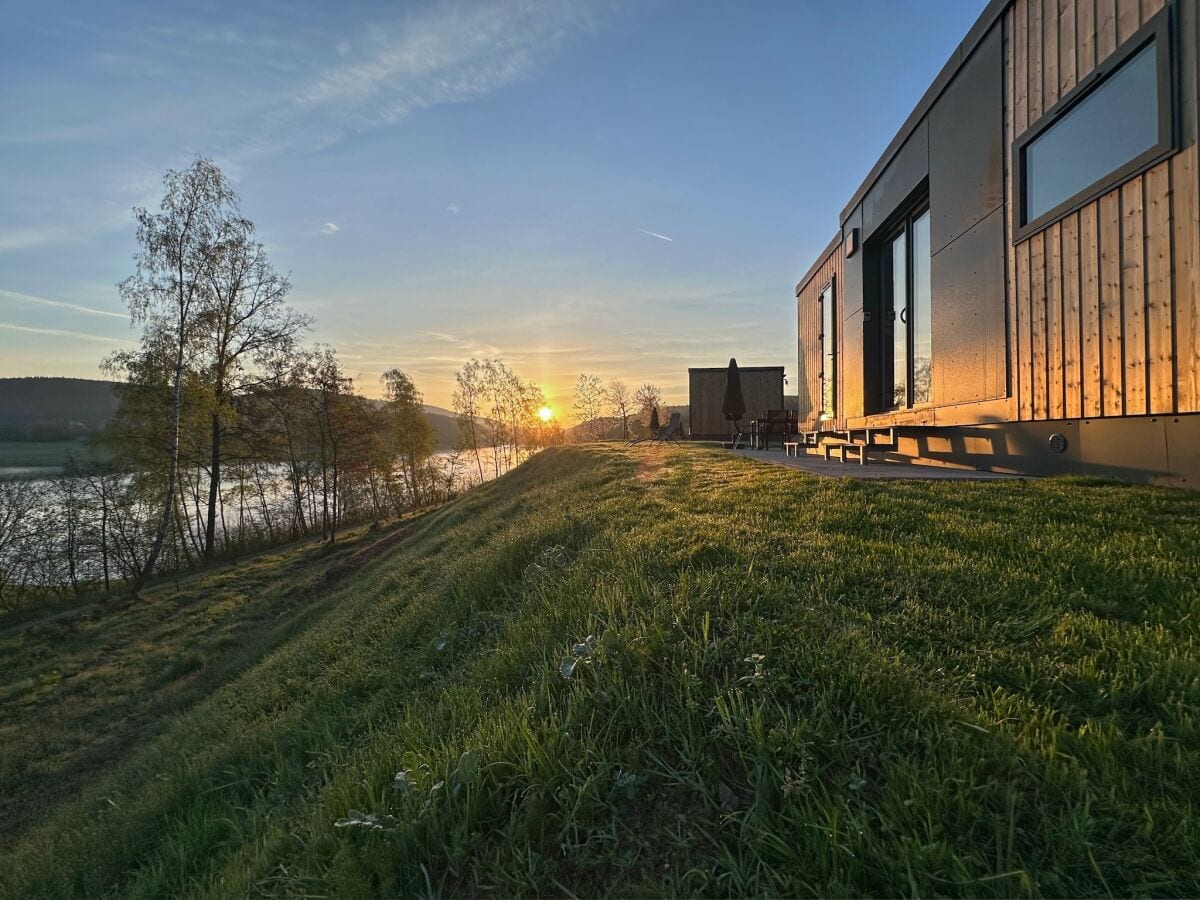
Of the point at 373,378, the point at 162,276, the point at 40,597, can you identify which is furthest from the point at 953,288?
the point at 373,378

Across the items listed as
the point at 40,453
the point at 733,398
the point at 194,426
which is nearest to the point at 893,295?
the point at 733,398

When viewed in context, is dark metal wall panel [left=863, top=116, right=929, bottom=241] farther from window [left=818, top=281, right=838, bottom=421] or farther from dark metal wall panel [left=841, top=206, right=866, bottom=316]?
window [left=818, top=281, right=838, bottom=421]

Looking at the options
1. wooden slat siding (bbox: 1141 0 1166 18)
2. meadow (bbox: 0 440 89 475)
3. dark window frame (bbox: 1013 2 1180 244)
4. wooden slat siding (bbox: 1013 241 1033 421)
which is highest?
wooden slat siding (bbox: 1141 0 1166 18)

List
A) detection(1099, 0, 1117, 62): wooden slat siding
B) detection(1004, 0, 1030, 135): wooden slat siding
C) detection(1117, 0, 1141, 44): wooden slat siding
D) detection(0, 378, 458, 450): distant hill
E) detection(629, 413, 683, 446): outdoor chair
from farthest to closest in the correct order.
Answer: detection(0, 378, 458, 450): distant hill, detection(629, 413, 683, 446): outdoor chair, detection(1004, 0, 1030, 135): wooden slat siding, detection(1099, 0, 1117, 62): wooden slat siding, detection(1117, 0, 1141, 44): wooden slat siding

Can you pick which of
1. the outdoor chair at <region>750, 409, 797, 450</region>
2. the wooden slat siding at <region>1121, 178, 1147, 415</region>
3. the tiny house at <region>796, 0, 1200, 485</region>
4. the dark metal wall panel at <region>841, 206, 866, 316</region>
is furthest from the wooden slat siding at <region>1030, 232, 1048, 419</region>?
the outdoor chair at <region>750, 409, 797, 450</region>

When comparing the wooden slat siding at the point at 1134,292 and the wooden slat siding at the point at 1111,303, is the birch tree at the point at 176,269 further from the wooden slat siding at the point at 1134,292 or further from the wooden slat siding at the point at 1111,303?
the wooden slat siding at the point at 1134,292

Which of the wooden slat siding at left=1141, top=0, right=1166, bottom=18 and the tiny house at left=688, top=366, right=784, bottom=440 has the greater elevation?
the wooden slat siding at left=1141, top=0, right=1166, bottom=18

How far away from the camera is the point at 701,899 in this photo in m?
1.21

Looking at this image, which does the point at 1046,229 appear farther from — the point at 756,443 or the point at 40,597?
the point at 40,597

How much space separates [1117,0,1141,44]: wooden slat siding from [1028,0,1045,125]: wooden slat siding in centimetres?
90

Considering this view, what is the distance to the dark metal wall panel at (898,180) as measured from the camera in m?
7.35

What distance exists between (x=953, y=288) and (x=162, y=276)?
20041mm

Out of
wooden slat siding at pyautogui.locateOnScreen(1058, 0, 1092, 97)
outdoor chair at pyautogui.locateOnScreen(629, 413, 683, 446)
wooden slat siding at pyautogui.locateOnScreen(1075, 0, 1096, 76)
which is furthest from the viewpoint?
outdoor chair at pyautogui.locateOnScreen(629, 413, 683, 446)

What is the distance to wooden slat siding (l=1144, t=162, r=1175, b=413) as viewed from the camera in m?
3.87
